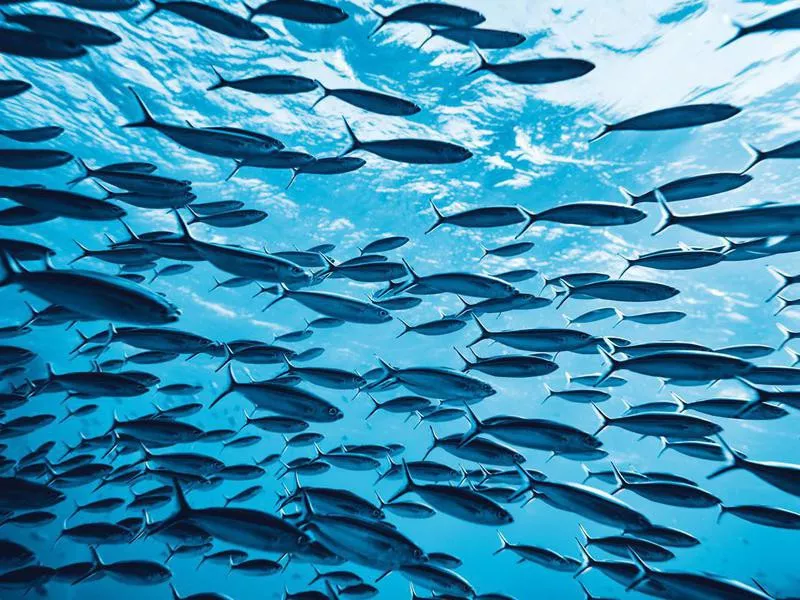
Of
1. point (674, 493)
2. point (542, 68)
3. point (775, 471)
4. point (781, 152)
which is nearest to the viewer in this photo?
point (775, 471)

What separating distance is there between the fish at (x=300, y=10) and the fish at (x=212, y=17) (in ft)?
0.41

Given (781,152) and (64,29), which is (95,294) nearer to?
(64,29)

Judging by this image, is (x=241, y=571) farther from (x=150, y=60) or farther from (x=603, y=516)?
(x=150, y=60)

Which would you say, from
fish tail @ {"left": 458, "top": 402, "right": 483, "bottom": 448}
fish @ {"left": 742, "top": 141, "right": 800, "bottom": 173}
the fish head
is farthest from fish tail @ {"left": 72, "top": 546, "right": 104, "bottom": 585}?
fish @ {"left": 742, "top": 141, "right": 800, "bottom": 173}

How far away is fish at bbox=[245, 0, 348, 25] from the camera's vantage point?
398cm

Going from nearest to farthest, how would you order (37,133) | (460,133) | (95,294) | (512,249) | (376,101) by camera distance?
(95,294) → (376,101) → (37,133) → (512,249) → (460,133)

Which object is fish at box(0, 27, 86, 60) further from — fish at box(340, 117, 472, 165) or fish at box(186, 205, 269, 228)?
fish at box(340, 117, 472, 165)

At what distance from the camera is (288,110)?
13203 mm

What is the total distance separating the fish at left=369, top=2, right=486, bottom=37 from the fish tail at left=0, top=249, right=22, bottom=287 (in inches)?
123

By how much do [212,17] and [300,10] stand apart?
0.70 metres

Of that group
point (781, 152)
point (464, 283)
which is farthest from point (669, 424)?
point (781, 152)

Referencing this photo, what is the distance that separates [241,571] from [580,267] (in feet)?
54.9

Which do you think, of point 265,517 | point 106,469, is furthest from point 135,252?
point 265,517

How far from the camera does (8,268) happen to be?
286cm
